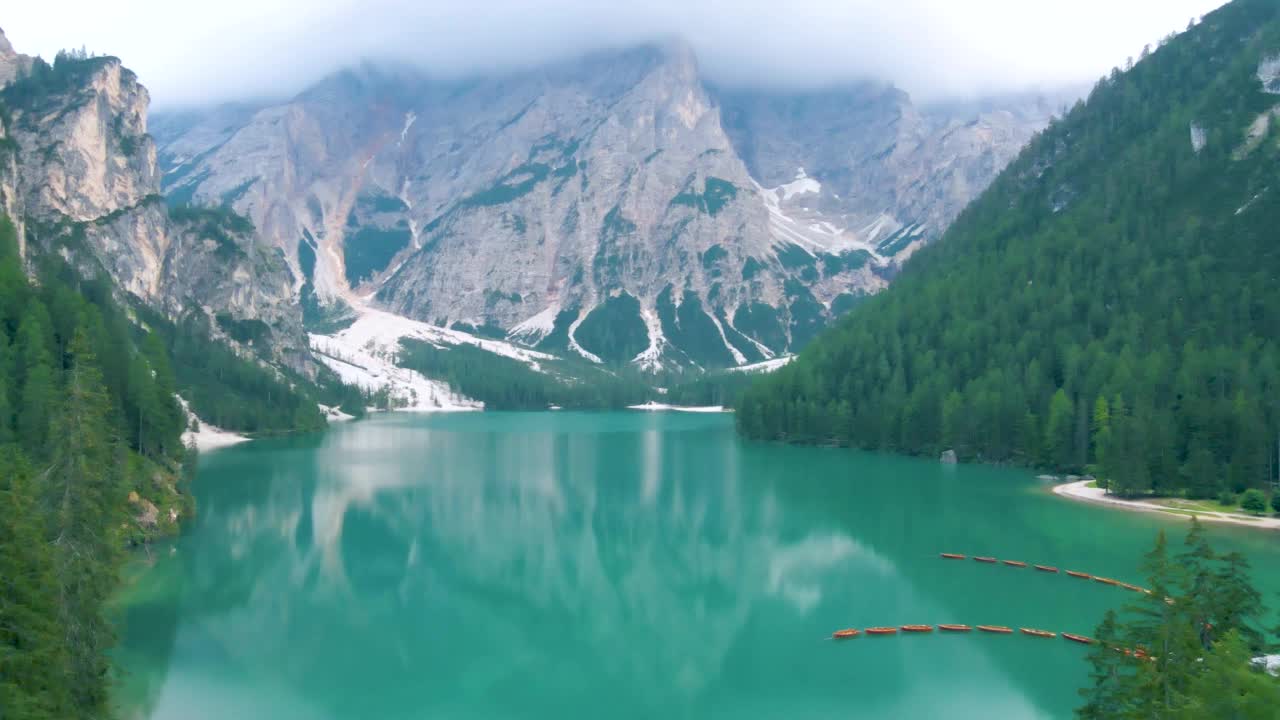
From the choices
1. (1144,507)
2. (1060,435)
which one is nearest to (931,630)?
(1144,507)

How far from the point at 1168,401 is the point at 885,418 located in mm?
33533

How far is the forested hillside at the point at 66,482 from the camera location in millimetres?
17516

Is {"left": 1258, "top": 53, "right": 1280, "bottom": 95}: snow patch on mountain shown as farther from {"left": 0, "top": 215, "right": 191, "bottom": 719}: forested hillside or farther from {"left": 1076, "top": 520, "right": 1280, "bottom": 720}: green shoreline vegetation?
{"left": 0, "top": 215, "right": 191, "bottom": 719}: forested hillside

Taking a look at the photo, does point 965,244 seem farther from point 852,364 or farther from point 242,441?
point 242,441

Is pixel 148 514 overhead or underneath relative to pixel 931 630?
overhead

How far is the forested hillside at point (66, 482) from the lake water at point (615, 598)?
4.23 metres

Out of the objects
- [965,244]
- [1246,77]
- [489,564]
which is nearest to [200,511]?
[489,564]

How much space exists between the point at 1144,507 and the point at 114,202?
159 m

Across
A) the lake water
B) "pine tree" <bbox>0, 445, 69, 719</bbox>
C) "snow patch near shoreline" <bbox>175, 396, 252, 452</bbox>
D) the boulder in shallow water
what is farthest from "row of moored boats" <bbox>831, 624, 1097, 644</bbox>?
"snow patch near shoreline" <bbox>175, 396, 252, 452</bbox>

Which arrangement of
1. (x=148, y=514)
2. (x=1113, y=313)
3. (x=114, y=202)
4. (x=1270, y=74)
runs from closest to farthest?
(x=148, y=514), (x=1113, y=313), (x=1270, y=74), (x=114, y=202)

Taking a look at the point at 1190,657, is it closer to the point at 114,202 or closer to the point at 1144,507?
the point at 1144,507

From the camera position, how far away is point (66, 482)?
79.0 feet

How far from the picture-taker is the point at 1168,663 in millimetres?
18125

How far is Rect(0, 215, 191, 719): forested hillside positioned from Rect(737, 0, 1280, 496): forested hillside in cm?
6397
